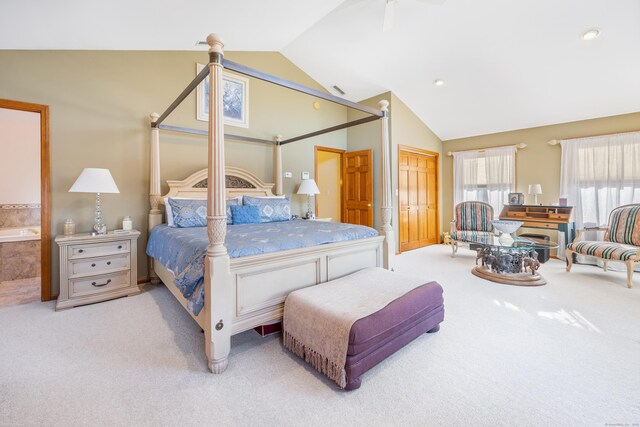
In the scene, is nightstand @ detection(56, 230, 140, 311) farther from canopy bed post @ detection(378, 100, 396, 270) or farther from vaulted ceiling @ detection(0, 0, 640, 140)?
canopy bed post @ detection(378, 100, 396, 270)

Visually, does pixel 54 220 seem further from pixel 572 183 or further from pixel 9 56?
pixel 572 183

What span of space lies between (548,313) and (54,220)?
5.32 meters

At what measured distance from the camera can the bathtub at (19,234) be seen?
12.3 ft

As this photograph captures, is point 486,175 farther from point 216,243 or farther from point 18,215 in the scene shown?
point 18,215

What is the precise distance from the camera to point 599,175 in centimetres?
464

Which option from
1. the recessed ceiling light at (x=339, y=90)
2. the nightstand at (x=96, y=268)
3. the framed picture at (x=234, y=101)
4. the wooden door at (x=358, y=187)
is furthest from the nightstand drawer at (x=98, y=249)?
the recessed ceiling light at (x=339, y=90)

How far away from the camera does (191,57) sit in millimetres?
3986

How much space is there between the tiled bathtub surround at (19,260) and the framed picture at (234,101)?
299cm

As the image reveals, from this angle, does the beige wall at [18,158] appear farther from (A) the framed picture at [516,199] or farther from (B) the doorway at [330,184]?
(A) the framed picture at [516,199]

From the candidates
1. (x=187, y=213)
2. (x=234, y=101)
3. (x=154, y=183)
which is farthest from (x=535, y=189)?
(x=154, y=183)

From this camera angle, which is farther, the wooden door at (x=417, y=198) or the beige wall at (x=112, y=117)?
the wooden door at (x=417, y=198)

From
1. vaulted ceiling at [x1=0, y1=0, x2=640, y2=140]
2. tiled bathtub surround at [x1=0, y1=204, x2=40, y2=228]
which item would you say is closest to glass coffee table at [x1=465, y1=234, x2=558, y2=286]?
vaulted ceiling at [x1=0, y1=0, x2=640, y2=140]

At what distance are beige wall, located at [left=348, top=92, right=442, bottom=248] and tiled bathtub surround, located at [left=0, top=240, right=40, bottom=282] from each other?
17.5ft

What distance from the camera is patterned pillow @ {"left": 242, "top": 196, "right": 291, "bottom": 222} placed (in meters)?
3.95
